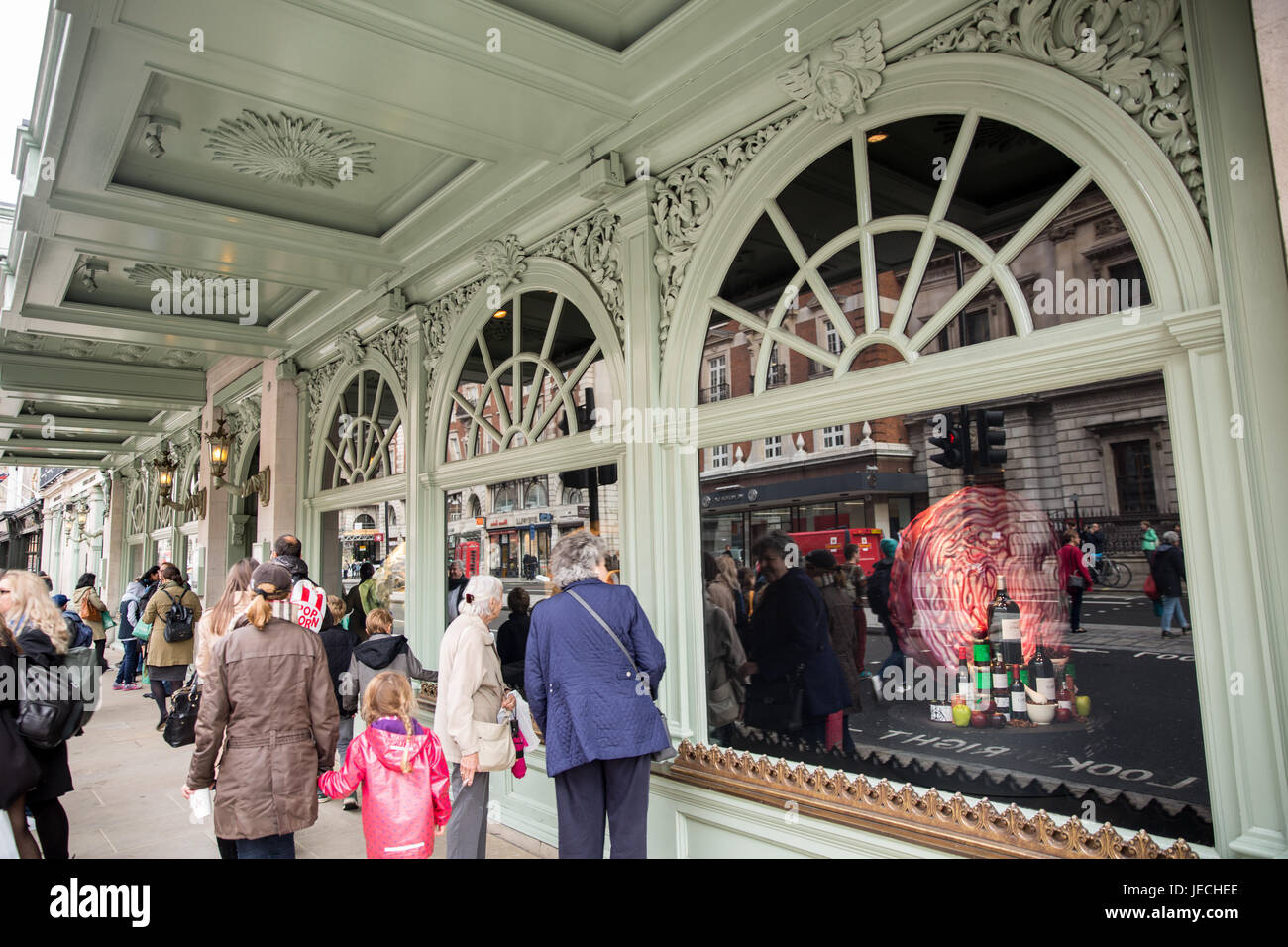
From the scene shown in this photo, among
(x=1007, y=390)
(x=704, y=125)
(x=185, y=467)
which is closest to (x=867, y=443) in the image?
(x=1007, y=390)

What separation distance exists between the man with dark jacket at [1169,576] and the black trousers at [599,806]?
74.3 inches

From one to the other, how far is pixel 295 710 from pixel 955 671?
2.56m

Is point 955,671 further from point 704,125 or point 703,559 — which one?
point 704,125

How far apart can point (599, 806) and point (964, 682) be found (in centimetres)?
148

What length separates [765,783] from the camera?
364cm

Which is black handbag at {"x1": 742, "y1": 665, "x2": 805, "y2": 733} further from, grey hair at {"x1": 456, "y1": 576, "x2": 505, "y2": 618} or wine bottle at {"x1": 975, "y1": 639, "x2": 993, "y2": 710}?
grey hair at {"x1": 456, "y1": 576, "x2": 505, "y2": 618}

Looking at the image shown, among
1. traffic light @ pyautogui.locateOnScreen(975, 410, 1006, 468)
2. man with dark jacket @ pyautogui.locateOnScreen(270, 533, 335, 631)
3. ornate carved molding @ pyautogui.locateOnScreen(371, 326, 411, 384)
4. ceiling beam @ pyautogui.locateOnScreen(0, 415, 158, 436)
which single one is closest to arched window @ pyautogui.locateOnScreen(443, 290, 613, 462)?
ornate carved molding @ pyautogui.locateOnScreen(371, 326, 411, 384)

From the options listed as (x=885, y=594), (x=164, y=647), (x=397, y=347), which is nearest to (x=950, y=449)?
(x=885, y=594)

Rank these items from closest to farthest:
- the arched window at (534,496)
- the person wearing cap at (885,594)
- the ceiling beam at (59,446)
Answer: the person wearing cap at (885,594) < the arched window at (534,496) < the ceiling beam at (59,446)

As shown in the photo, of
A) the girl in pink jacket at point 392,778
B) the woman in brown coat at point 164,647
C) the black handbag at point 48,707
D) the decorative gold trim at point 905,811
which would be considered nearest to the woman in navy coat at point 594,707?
the girl in pink jacket at point 392,778

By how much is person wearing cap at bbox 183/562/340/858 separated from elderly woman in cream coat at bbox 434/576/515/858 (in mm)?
500

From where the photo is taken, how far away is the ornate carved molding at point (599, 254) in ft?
15.2

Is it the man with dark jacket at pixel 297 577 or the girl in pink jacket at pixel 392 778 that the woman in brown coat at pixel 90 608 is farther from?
the girl in pink jacket at pixel 392 778

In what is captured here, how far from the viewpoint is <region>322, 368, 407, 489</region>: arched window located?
23.0 feet
